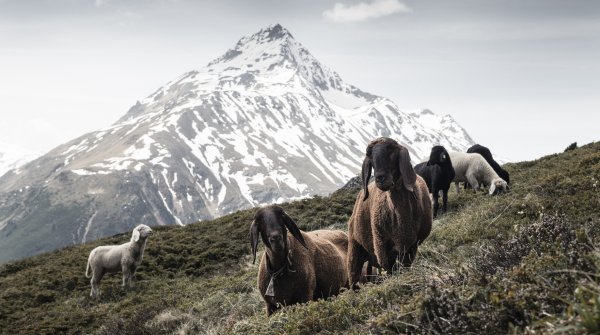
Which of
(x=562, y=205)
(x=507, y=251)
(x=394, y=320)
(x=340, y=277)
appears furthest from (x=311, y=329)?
(x=562, y=205)

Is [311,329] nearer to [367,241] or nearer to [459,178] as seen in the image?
[367,241]

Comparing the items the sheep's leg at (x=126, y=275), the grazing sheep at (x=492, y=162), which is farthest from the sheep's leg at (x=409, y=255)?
the sheep's leg at (x=126, y=275)

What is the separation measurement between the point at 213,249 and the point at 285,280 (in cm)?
1493

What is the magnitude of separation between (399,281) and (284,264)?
2.96 meters

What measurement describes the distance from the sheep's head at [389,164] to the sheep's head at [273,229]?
1.57 meters

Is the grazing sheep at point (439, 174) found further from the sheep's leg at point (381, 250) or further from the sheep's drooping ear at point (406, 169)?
the sheep's drooping ear at point (406, 169)

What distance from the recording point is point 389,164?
7.34m

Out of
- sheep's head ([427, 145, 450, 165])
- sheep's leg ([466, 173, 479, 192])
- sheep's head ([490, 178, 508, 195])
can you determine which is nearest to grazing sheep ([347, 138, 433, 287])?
sheep's head ([427, 145, 450, 165])

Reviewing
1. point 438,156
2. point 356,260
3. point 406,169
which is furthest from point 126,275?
point 406,169

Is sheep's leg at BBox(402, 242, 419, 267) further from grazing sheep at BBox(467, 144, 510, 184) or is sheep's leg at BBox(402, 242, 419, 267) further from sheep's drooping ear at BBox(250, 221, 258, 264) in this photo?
grazing sheep at BBox(467, 144, 510, 184)

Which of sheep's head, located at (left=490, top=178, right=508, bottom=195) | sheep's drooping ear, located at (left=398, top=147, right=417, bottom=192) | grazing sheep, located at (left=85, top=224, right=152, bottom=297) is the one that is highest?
sheep's drooping ear, located at (left=398, top=147, right=417, bottom=192)

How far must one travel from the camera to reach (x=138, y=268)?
70.8 ft

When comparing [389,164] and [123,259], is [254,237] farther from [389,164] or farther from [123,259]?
[123,259]

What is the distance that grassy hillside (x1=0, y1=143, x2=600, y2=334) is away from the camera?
3.57 metres
